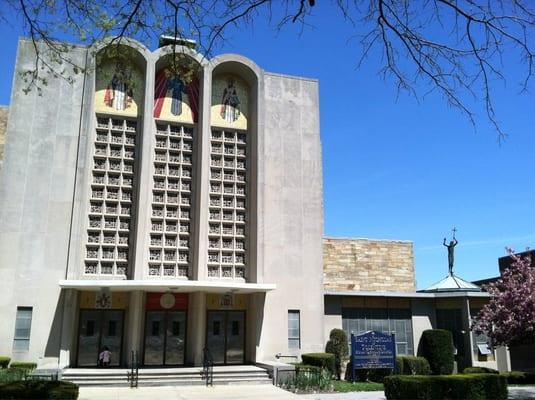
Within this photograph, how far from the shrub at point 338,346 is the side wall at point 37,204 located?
11.6 m

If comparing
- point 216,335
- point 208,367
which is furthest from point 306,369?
point 216,335

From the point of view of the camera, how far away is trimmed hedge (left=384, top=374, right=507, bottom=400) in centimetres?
1459

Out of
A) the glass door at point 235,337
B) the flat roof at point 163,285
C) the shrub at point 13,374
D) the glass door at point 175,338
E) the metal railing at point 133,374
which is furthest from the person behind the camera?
the glass door at point 235,337

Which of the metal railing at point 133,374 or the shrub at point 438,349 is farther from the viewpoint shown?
the shrub at point 438,349

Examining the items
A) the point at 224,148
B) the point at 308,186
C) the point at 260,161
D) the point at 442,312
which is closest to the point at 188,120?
the point at 224,148

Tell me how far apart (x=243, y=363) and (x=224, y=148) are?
999 centimetres

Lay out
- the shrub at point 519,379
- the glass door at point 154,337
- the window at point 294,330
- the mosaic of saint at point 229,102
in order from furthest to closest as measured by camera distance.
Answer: the mosaic of saint at point 229,102 < the window at point 294,330 < the shrub at point 519,379 < the glass door at point 154,337

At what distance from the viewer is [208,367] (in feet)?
67.1

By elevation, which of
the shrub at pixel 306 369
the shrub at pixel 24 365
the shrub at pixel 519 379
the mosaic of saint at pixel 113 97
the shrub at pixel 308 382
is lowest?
the shrub at pixel 519 379

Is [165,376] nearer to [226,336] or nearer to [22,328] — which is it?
[226,336]

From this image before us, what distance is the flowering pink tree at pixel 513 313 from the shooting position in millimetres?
19234

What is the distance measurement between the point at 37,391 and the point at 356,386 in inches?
492

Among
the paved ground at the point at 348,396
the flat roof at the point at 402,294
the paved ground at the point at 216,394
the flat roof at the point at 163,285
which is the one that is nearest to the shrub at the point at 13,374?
the paved ground at the point at 216,394

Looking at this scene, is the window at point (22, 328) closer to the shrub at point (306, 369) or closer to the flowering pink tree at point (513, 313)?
the shrub at point (306, 369)
